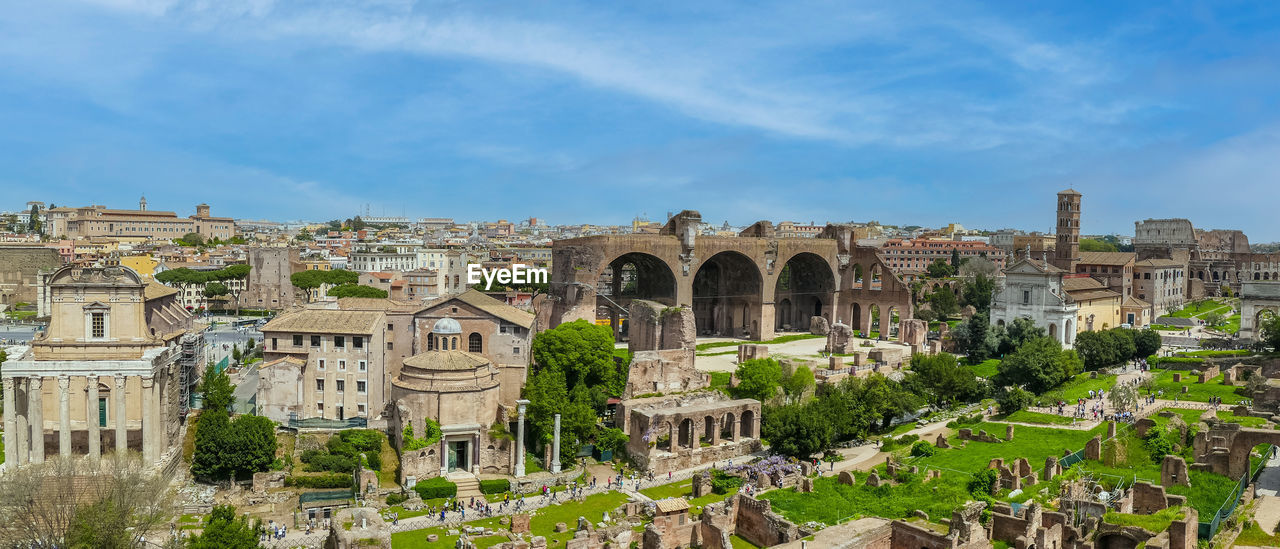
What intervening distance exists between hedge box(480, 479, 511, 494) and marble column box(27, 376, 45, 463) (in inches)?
673

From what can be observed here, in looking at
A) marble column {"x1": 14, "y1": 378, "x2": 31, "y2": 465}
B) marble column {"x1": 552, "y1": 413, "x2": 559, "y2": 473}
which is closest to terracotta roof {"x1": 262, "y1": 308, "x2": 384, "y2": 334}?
marble column {"x1": 14, "y1": 378, "x2": 31, "y2": 465}

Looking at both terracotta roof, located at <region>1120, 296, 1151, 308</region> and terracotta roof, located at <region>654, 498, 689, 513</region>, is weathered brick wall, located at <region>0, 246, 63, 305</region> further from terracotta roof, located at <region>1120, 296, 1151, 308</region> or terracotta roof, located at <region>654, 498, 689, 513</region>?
terracotta roof, located at <region>1120, 296, 1151, 308</region>

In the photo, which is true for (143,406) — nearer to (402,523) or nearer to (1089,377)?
(402,523)

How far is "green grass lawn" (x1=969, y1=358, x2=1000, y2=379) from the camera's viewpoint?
57875 mm

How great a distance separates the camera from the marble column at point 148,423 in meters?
37.0

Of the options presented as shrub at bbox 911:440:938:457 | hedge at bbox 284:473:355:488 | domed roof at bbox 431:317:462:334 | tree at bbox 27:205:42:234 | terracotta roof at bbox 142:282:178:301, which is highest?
tree at bbox 27:205:42:234

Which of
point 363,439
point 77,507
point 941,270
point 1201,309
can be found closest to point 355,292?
point 363,439

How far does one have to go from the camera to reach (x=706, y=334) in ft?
239

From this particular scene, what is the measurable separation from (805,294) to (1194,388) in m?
32.3

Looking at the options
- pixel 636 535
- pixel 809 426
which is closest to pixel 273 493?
pixel 636 535

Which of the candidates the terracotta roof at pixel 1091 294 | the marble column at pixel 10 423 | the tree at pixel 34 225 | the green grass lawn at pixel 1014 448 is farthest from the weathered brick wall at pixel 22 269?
the terracotta roof at pixel 1091 294

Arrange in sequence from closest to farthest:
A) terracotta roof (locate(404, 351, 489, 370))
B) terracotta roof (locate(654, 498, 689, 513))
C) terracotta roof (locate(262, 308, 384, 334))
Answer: terracotta roof (locate(654, 498, 689, 513)), terracotta roof (locate(404, 351, 489, 370)), terracotta roof (locate(262, 308, 384, 334))

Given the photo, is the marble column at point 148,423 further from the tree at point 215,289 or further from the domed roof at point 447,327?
the tree at point 215,289

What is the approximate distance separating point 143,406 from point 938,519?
30.9 m
